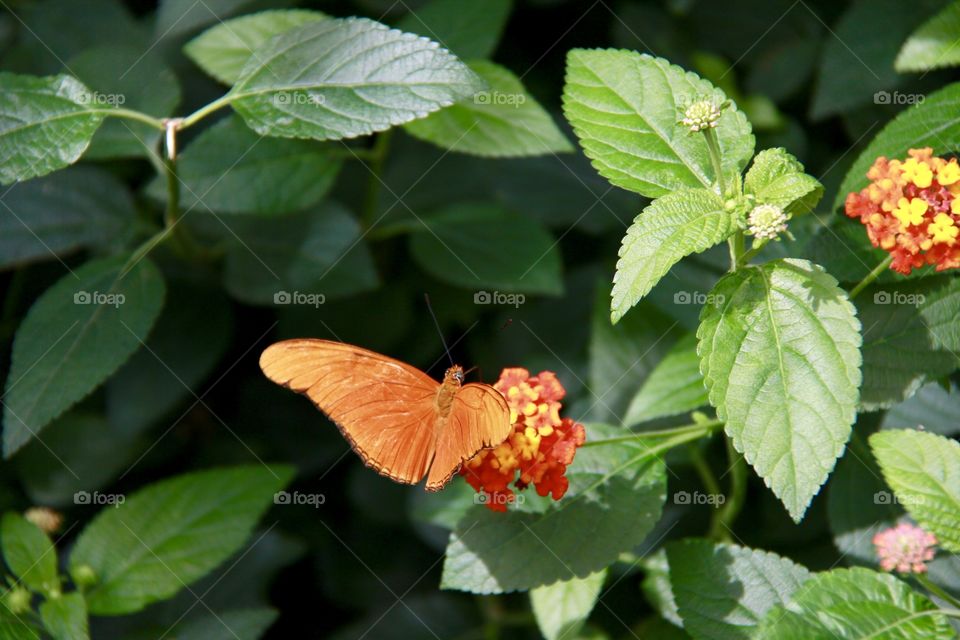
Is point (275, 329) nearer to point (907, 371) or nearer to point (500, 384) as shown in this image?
point (500, 384)

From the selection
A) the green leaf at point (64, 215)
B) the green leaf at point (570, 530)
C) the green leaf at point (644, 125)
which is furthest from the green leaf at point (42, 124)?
the green leaf at point (570, 530)

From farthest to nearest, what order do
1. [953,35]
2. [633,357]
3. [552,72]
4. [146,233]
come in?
[552,72] < [146,233] < [633,357] < [953,35]

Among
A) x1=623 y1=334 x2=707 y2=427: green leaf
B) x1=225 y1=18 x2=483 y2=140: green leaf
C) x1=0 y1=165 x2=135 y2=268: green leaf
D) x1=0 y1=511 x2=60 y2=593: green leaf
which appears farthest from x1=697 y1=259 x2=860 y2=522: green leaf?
x1=0 y1=165 x2=135 y2=268: green leaf

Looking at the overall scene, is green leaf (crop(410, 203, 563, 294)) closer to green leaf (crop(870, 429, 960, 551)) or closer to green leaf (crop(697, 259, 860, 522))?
green leaf (crop(697, 259, 860, 522))

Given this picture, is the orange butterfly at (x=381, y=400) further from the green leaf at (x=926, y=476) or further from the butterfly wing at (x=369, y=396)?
the green leaf at (x=926, y=476)

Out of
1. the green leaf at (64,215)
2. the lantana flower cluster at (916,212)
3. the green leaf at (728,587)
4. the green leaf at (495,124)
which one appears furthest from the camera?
the green leaf at (64,215)

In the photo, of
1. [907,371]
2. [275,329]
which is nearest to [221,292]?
[275,329]
